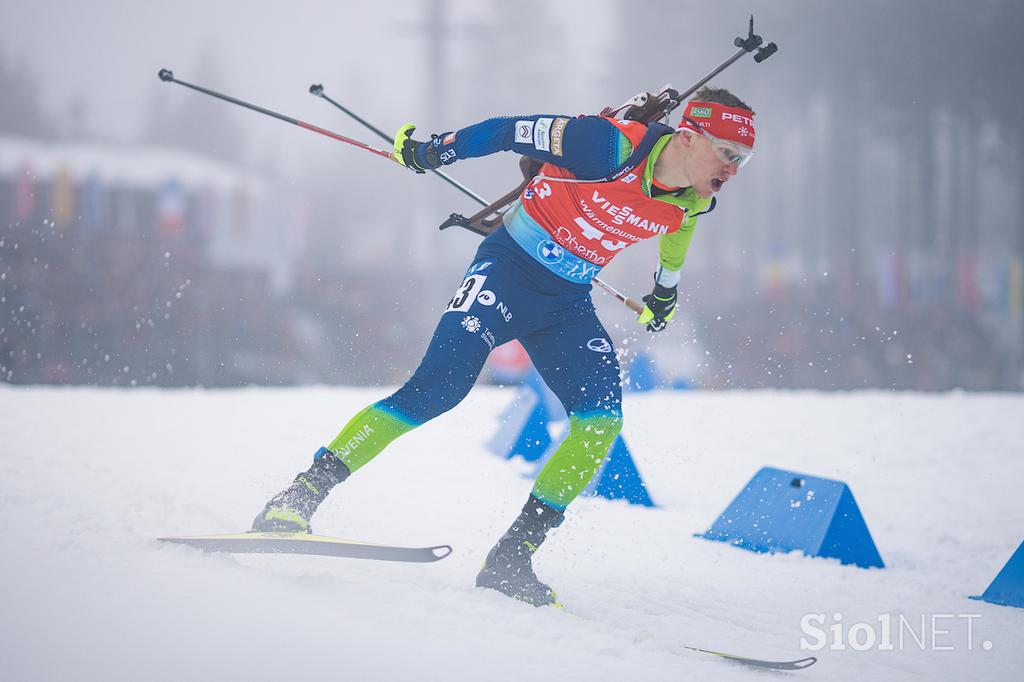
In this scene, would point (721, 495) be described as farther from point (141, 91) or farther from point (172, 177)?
point (141, 91)

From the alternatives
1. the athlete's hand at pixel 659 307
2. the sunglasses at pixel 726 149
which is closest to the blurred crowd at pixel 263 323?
the athlete's hand at pixel 659 307

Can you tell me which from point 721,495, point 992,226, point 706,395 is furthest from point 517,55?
point 721,495

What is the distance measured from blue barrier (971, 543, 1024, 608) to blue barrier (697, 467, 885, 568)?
0.53 m

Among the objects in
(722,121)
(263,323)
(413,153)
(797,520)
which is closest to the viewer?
(722,121)

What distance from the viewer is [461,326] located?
3.04m

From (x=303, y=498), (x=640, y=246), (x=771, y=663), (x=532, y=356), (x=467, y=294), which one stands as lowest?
(x=771, y=663)

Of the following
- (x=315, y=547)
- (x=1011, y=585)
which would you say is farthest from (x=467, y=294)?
(x=1011, y=585)

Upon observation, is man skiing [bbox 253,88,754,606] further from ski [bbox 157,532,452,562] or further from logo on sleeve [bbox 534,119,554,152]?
ski [bbox 157,532,452,562]

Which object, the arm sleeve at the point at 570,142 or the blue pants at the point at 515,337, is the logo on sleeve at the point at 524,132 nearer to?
the arm sleeve at the point at 570,142

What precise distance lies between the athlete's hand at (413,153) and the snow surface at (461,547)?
1367 millimetres

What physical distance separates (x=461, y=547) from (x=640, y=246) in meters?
26.0

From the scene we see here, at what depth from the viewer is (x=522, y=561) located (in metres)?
3.06

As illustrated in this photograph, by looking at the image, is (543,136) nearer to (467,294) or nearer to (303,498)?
(467,294)

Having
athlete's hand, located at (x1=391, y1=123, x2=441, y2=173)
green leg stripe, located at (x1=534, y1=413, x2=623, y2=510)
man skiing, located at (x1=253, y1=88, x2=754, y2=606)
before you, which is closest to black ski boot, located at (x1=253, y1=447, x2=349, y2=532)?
man skiing, located at (x1=253, y1=88, x2=754, y2=606)
